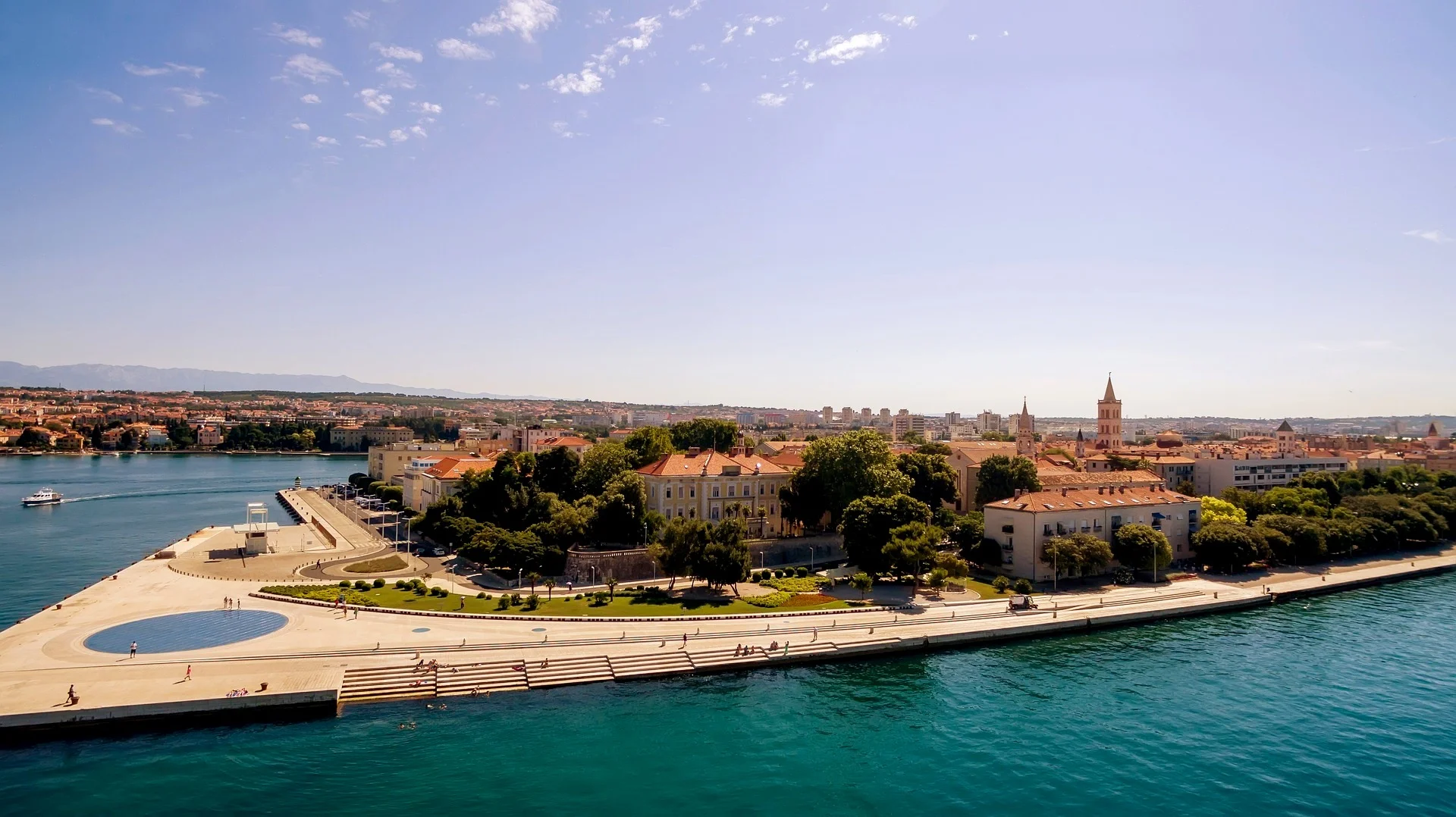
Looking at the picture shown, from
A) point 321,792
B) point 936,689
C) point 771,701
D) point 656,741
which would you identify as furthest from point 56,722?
point 936,689

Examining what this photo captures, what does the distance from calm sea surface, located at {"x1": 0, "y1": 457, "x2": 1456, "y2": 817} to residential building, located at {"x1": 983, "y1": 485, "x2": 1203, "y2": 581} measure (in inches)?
456

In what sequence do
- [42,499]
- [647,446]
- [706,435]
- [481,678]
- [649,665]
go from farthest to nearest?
[42,499]
[706,435]
[647,446]
[649,665]
[481,678]

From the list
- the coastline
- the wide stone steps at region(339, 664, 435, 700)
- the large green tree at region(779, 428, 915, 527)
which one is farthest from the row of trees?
the wide stone steps at region(339, 664, 435, 700)

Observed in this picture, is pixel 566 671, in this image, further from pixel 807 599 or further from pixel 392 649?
pixel 807 599

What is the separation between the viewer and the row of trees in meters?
62.5

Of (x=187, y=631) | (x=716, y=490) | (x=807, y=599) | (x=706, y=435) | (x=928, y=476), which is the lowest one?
(x=807, y=599)

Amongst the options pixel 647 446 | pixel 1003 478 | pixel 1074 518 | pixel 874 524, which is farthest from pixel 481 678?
pixel 1003 478

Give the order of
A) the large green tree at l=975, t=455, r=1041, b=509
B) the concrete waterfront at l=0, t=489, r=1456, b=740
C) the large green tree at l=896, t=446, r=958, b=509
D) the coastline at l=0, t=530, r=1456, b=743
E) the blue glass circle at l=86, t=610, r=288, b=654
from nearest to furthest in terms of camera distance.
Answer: the coastline at l=0, t=530, r=1456, b=743
the concrete waterfront at l=0, t=489, r=1456, b=740
the blue glass circle at l=86, t=610, r=288, b=654
the large green tree at l=896, t=446, r=958, b=509
the large green tree at l=975, t=455, r=1041, b=509

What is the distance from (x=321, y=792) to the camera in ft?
83.8

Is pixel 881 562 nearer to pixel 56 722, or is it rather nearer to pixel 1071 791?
pixel 1071 791

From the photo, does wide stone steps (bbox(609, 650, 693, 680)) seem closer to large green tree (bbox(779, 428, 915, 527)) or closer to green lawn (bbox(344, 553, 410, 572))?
large green tree (bbox(779, 428, 915, 527))

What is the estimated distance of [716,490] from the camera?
6209 centimetres

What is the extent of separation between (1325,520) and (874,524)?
144 ft

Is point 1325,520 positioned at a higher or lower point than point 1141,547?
higher
